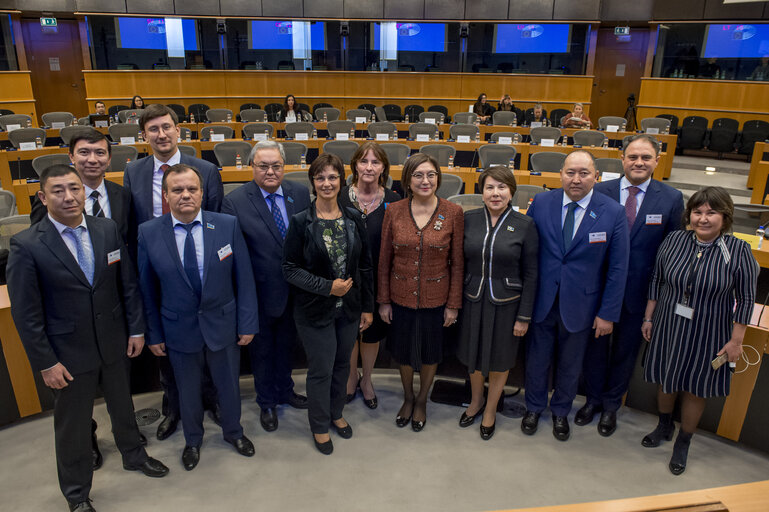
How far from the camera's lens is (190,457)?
2.86m

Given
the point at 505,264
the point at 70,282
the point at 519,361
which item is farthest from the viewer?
the point at 519,361

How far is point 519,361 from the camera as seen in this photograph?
12.1ft

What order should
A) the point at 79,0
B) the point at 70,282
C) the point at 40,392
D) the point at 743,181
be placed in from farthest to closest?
the point at 79,0 → the point at 743,181 → the point at 40,392 → the point at 70,282

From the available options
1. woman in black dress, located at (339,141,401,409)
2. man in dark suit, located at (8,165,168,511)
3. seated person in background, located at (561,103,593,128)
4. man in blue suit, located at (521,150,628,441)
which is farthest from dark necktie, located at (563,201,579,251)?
seated person in background, located at (561,103,593,128)

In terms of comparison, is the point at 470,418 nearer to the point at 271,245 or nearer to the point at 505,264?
the point at 505,264

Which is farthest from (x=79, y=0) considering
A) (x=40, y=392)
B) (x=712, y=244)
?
(x=712, y=244)

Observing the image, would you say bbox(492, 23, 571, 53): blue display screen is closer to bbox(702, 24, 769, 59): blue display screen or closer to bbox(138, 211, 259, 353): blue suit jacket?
bbox(702, 24, 769, 59): blue display screen

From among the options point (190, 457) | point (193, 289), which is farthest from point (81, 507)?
point (193, 289)

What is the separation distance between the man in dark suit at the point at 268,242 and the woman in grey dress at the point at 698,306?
6.63ft

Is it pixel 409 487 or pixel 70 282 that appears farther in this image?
pixel 409 487

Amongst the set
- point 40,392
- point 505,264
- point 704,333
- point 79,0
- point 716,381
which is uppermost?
point 79,0

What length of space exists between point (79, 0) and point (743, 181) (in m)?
14.5

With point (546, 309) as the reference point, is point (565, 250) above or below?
above

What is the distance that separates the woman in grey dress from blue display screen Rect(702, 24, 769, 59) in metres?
11.9
